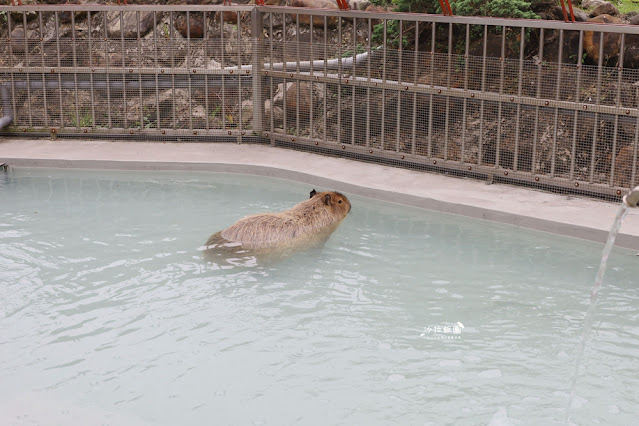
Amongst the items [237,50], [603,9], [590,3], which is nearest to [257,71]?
[237,50]

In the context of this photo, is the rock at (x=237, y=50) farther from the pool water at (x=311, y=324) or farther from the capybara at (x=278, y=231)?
the capybara at (x=278, y=231)

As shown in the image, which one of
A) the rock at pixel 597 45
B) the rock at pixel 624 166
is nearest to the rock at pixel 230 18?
the rock at pixel 597 45

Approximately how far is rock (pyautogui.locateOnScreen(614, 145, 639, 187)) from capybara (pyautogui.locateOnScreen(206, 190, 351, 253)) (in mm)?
4080

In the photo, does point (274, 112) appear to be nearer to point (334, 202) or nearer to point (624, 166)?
point (334, 202)

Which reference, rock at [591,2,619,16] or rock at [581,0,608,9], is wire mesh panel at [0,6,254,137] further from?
rock at [581,0,608,9]

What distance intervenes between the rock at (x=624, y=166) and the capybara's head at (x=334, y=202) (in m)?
3.74

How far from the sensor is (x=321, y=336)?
7.06 metres

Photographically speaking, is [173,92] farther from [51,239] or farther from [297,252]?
[297,252]

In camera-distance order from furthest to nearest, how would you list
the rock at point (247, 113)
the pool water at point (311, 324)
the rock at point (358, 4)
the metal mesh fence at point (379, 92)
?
the rock at point (358, 4) → the rock at point (247, 113) → the metal mesh fence at point (379, 92) → the pool water at point (311, 324)

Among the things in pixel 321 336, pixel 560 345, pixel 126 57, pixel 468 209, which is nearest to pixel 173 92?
pixel 126 57

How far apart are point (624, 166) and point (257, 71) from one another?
657 centimetres

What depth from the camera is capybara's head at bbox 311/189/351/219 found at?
940 cm

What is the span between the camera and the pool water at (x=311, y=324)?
5.93m

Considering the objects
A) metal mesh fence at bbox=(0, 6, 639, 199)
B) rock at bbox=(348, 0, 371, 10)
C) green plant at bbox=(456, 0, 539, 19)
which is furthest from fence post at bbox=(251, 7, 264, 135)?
rock at bbox=(348, 0, 371, 10)
